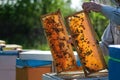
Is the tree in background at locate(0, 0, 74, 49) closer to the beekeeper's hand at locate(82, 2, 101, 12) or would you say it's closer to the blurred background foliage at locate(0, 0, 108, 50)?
the blurred background foliage at locate(0, 0, 108, 50)

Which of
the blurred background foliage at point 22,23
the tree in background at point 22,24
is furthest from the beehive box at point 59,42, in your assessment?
the tree in background at point 22,24

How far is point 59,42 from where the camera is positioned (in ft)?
14.7

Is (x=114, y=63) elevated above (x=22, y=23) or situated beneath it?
situated beneath

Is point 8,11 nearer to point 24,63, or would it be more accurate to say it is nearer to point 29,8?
point 29,8

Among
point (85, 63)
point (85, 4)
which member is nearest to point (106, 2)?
point (85, 4)

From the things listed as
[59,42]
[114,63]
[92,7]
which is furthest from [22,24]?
[114,63]

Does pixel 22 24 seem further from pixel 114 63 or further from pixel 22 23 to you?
pixel 114 63

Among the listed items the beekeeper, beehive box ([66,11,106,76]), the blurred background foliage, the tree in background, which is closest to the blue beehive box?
the beekeeper

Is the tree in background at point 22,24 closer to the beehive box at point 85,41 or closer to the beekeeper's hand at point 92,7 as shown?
the beehive box at point 85,41

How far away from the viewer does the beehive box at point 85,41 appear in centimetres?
411

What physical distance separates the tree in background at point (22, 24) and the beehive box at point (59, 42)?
22220 millimetres

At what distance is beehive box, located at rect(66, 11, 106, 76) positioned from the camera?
4.11 meters

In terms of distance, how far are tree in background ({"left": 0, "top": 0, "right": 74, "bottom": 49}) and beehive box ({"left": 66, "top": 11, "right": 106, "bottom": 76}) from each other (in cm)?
2263

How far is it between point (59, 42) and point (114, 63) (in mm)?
1403
